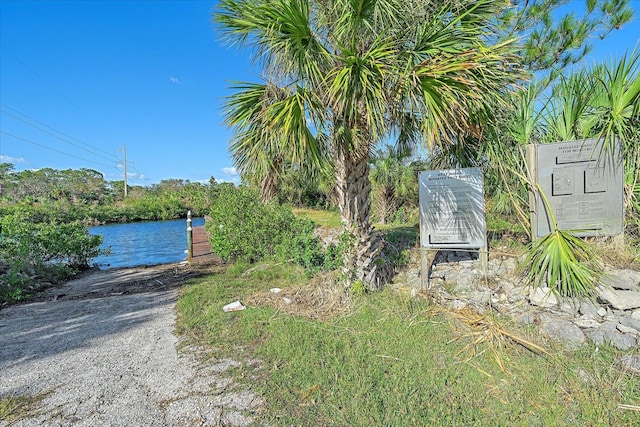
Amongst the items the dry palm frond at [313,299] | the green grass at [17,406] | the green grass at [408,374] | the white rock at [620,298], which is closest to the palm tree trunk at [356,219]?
the dry palm frond at [313,299]

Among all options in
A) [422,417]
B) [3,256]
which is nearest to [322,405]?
[422,417]

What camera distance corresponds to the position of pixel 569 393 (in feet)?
7.87

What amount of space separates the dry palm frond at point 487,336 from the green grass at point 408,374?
0.15ft

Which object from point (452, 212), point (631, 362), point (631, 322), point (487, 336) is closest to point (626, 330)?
point (631, 322)

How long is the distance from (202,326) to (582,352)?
161 inches

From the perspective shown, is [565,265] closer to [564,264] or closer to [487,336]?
[564,264]

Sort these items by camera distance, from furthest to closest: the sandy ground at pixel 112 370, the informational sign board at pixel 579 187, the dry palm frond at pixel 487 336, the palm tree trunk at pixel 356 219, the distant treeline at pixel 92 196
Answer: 1. the distant treeline at pixel 92 196
2. the palm tree trunk at pixel 356 219
3. the informational sign board at pixel 579 187
4. the dry palm frond at pixel 487 336
5. the sandy ground at pixel 112 370

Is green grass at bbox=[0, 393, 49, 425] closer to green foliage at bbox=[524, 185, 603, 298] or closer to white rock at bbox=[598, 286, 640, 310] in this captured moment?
green foliage at bbox=[524, 185, 603, 298]

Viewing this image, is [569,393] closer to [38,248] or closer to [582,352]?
[582,352]

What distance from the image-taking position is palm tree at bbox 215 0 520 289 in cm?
344

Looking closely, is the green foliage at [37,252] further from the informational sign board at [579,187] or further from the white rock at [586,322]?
the informational sign board at [579,187]

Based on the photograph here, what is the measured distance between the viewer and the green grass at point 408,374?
224 centimetres

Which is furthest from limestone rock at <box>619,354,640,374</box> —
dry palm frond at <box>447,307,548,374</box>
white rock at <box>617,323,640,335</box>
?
dry palm frond at <box>447,307,548,374</box>

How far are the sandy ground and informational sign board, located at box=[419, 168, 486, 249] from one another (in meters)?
2.96
